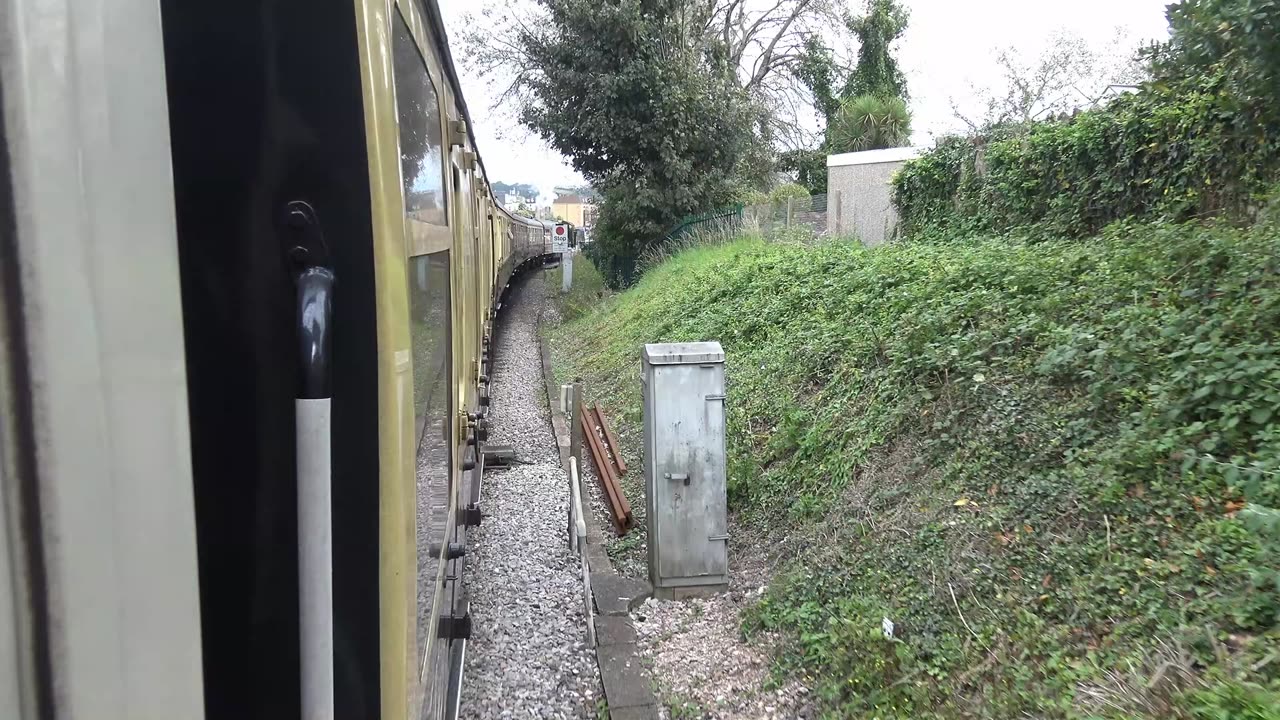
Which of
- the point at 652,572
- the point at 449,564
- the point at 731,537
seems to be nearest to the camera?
the point at 449,564

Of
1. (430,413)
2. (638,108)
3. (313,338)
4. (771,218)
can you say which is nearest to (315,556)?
(313,338)

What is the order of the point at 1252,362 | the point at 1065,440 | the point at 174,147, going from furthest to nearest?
the point at 1065,440 → the point at 1252,362 → the point at 174,147

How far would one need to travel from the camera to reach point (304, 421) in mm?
1204

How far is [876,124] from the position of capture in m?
20.5

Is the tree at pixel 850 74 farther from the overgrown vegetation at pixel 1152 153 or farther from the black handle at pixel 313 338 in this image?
the black handle at pixel 313 338

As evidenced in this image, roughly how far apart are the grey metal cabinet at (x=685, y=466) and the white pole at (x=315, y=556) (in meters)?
4.08

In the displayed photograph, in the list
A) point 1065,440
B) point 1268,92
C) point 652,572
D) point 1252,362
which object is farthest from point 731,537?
point 1268,92

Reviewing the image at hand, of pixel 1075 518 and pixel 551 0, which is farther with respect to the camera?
pixel 551 0

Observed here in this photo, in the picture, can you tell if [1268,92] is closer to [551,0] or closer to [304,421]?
[304,421]

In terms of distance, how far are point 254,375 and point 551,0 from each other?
18.8 meters

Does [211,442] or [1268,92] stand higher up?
[1268,92]

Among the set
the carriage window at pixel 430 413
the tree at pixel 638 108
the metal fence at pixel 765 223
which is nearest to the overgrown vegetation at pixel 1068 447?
the carriage window at pixel 430 413

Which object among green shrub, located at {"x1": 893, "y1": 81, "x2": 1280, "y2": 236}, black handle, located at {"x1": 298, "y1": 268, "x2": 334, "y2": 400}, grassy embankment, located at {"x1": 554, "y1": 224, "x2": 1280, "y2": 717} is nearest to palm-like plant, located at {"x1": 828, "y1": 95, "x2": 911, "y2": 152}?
green shrub, located at {"x1": 893, "y1": 81, "x2": 1280, "y2": 236}

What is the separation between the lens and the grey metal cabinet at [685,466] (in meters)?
5.29
